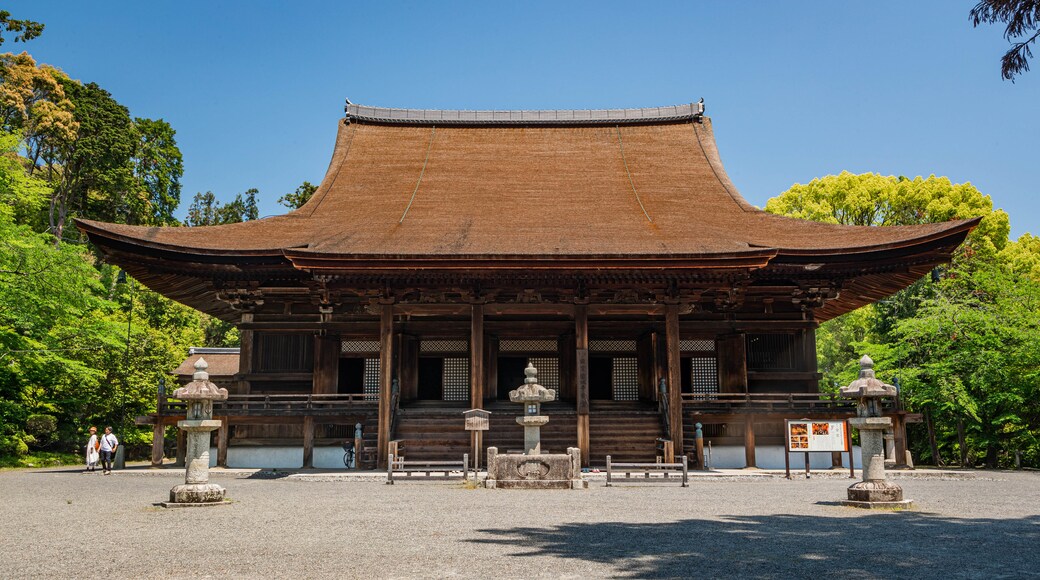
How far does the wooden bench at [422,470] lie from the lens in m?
13.6

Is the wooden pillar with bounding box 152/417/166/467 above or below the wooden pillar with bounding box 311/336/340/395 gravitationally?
below

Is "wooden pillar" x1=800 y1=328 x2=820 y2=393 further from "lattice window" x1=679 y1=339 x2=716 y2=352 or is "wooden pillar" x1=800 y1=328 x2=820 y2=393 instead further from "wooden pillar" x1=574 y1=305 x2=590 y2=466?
"wooden pillar" x1=574 y1=305 x2=590 y2=466

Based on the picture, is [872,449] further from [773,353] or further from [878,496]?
[773,353]

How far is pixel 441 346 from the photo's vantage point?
1997cm

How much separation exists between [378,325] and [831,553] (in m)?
14.4

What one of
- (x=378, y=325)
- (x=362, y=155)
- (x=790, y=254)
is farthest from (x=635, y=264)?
(x=362, y=155)

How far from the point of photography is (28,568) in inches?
236

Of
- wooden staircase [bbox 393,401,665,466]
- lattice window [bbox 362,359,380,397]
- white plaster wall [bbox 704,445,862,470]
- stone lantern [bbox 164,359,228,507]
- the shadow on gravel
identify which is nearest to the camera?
the shadow on gravel

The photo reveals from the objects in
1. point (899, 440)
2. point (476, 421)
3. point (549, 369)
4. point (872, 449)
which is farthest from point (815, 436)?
point (549, 369)

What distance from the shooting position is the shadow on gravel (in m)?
5.76

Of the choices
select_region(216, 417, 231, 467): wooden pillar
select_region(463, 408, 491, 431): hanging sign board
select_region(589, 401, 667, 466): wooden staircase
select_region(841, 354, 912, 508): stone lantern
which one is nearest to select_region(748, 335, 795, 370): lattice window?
select_region(589, 401, 667, 466): wooden staircase

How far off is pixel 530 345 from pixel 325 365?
5527 millimetres

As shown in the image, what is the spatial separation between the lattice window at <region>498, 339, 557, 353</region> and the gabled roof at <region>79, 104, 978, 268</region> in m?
3.49

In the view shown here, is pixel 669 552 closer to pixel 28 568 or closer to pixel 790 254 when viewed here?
pixel 28 568
